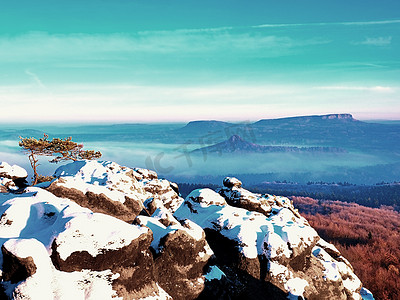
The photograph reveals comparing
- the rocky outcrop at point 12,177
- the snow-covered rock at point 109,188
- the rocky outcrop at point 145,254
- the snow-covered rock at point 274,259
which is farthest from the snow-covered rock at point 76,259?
the rocky outcrop at point 12,177

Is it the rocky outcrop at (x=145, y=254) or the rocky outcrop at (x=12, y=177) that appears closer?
the rocky outcrop at (x=145, y=254)

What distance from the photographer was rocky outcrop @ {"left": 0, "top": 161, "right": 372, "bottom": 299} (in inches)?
415

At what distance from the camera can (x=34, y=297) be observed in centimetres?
952

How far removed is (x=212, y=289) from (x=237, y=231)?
15.8ft

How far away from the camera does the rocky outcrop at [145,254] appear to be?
10.5 metres

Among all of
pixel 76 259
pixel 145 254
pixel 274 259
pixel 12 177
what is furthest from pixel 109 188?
pixel 274 259

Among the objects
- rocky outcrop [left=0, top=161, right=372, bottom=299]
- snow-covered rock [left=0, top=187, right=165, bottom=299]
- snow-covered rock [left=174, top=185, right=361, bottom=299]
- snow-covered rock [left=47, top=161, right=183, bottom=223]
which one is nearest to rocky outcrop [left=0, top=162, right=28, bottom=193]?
snow-covered rock [left=47, top=161, right=183, bottom=223]


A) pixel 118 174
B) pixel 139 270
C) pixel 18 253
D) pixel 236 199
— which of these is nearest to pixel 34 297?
pixel 18 253

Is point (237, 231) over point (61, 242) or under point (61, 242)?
under

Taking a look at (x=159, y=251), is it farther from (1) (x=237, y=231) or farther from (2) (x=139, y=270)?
(1) (x=237, y=231)

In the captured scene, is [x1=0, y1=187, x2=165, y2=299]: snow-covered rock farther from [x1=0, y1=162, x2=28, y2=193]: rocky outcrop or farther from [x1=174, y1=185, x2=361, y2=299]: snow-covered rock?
[x1=0, y1=162, x2=28, y2=193]: rocky outcrop

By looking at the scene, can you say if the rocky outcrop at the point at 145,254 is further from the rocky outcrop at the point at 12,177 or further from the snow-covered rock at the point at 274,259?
the rocky outcrop at the point at 12,177

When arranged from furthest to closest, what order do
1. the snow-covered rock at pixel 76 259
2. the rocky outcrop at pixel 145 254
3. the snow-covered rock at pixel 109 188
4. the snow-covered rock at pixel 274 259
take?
the snow-covered rock at pixel 109 188
the snow-covered rock at pixel 274 259
the rocky outcrop at pixel 145 254
the snow-covered rock at pixel 76 259

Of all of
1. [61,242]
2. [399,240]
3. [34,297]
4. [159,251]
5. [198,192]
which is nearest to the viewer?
[34,297]
